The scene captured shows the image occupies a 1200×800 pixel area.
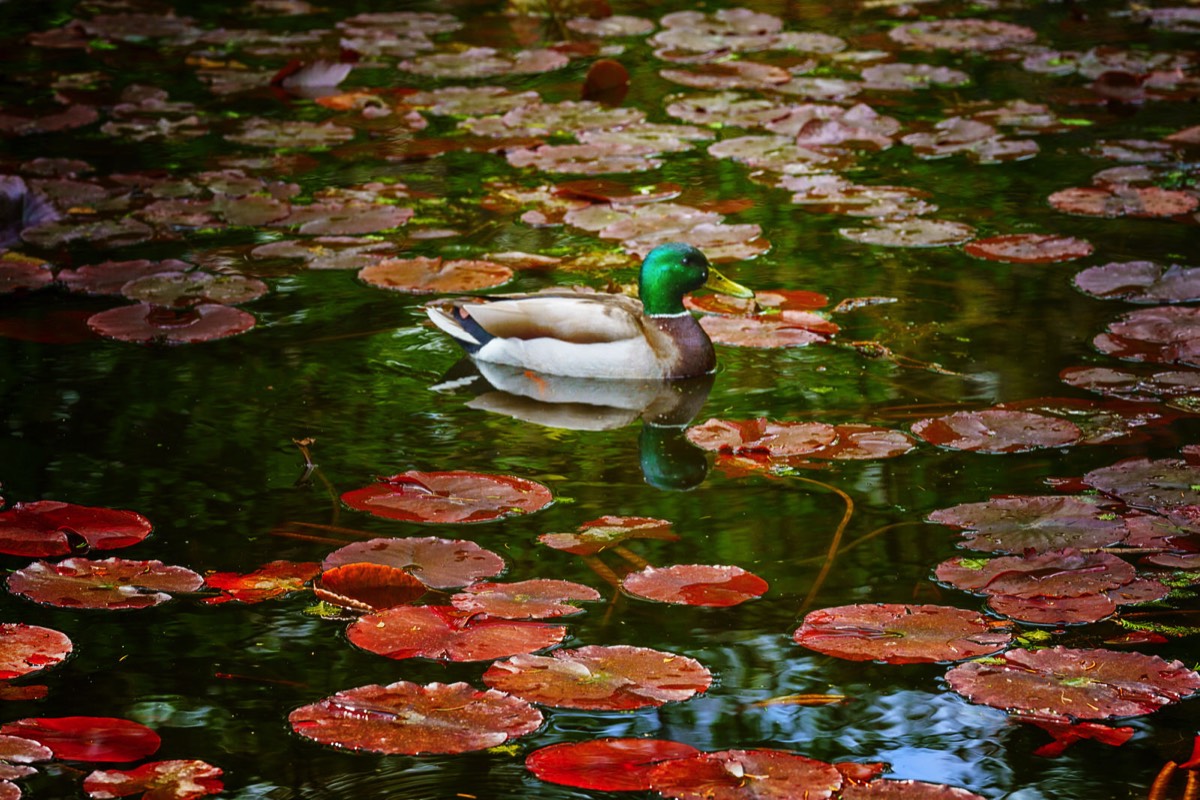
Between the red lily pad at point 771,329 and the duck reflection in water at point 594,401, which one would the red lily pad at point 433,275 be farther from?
the red lily pad at point 771,329

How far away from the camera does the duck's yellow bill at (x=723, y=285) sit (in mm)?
5852

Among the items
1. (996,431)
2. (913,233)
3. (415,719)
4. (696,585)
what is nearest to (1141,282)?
(913,233)

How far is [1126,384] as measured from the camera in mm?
5230

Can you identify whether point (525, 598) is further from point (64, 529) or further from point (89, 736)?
point (64, 529)

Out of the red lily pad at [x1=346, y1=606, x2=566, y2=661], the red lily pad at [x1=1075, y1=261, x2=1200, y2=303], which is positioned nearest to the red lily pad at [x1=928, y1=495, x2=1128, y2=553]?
the red lily pad at [x1=346, y1=606, x2=566, y2=661]

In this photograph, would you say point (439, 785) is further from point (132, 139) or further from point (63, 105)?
point (63, 105)

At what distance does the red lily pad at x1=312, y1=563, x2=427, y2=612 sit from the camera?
12.8 feet

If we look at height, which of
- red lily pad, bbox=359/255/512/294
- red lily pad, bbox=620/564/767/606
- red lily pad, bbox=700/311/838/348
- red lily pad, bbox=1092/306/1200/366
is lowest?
red lily pad, bbox=620/564/767/606

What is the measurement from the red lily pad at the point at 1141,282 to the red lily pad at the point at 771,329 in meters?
1.08

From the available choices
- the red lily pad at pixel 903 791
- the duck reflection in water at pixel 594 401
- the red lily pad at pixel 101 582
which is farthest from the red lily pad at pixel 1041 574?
the red lily pad at pixel 101 582

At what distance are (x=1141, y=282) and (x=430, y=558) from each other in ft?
10.9

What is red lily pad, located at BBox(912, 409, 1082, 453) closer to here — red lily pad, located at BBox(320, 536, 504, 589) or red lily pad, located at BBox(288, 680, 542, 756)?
red lily pad, located at BBox(320, 536, 504, 589)

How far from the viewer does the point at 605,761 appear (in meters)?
3.19

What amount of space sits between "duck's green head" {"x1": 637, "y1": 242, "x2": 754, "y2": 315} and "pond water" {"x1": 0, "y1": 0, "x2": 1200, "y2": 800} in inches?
11.5
